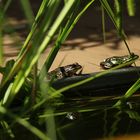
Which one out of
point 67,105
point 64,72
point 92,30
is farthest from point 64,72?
point 92,30

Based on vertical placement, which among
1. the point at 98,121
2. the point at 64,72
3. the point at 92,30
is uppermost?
the point at 92,30

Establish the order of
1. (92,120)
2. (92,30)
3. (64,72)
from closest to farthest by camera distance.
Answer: (92,120) < (64,72) < (92,30)

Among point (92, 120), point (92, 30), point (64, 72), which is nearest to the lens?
point (92, 120)

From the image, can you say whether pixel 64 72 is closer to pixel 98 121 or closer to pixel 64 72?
pixel 64 72

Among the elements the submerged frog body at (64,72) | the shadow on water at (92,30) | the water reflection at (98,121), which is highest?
the shadow on water at (92,30)

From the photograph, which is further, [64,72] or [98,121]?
[64,72]

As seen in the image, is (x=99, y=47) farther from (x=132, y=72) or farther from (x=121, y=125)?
(x=121, y=125)

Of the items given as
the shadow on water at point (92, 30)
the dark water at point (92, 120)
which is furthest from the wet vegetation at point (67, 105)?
the shadow on water at point (92, 30)

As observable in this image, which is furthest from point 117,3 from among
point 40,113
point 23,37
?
point 23,37

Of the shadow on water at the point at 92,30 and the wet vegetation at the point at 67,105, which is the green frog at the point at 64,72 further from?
the shadow on water at the point at 92,30

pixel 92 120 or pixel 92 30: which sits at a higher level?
pixel 92 30

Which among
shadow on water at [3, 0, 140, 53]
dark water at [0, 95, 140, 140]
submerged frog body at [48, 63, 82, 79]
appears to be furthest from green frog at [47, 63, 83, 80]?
shadow on water at [3, 0, 140, 53]

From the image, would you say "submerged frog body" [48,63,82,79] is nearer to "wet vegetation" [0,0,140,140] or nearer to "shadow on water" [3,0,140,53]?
"wet vegetation" [0,0,140,140]
